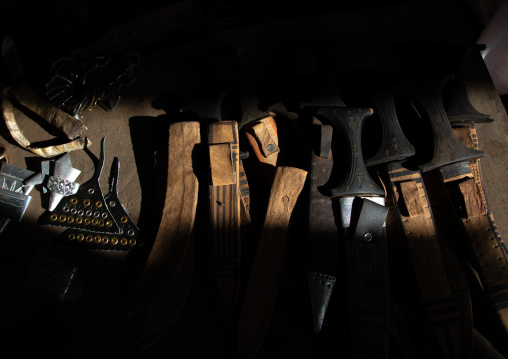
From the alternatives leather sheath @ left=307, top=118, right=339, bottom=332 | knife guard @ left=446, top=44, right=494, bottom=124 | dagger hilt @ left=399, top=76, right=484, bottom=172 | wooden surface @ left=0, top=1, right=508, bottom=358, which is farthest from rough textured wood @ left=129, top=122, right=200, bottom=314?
knife guard @ left=446, top=44, right=494, bottom=124

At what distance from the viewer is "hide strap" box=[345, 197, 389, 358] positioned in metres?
1.50

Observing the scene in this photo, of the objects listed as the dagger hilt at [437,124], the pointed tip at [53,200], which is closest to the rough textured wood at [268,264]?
the dagger hilt at [437,124]

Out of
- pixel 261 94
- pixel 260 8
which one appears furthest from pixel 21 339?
pixel 260 8

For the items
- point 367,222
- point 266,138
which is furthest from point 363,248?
point 266,138

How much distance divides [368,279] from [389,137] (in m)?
0.74

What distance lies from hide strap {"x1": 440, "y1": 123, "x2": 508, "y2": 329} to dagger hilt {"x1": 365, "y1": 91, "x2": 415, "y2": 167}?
0.24m

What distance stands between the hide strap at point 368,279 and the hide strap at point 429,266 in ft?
0.47

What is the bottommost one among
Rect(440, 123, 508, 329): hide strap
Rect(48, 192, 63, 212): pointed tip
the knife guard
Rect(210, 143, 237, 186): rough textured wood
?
Rect(440, 123, 508, 329): hide strap

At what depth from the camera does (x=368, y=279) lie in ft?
5.16

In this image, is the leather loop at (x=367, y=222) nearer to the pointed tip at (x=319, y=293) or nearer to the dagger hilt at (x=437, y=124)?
the pointed tip at (x=319, y=293)

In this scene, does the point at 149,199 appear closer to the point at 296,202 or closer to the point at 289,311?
the point at 296,202

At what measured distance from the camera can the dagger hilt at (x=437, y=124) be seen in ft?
5.65

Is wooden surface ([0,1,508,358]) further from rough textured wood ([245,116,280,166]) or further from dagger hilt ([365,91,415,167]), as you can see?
dagger hilt ([365,91,415,167])

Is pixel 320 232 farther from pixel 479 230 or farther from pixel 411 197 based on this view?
pixel 479 230
